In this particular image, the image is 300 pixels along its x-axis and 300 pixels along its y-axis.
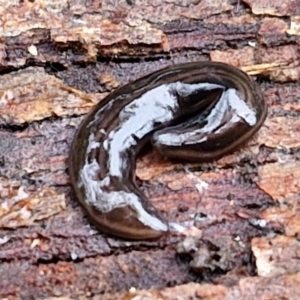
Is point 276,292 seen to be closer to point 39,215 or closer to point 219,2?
point 39,215

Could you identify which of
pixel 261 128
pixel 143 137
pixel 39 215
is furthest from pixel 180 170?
pixel 39 215

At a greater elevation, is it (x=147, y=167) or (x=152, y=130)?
(x=152, y=130)

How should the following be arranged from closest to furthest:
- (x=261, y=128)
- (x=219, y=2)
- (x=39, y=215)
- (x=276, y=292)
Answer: (x=276, y=292) → (x=39, y=215) → (x=261, y=128) → (x=219, y=2)

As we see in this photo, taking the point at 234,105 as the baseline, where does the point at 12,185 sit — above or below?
below
